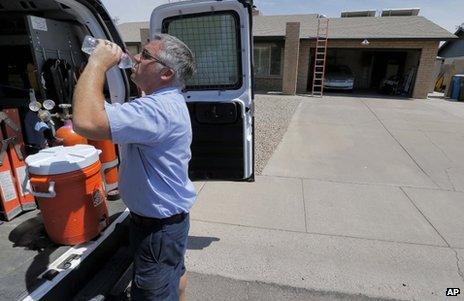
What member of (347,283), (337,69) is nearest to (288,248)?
(347,283)

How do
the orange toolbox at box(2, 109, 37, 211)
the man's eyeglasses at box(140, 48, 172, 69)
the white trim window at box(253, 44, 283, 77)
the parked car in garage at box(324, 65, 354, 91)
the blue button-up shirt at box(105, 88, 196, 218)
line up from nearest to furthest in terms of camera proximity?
the blue button-up shirt at box(105, 88, 196, 218)
the man's eyeglasses at box(140, 48, 172, 69)
the orange toolbox at box(2, 109, 37, 211)
the parked car in garage at box(324, 65, 354, 91)
the white trim window at box(253, 44, 283, 77)

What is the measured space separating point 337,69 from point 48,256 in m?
20.5

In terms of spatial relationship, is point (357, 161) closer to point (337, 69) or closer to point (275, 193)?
point (275, 193)

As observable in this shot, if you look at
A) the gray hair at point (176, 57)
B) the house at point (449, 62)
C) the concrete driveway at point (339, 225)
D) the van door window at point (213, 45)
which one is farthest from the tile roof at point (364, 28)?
the gray hair at point (176, 57)

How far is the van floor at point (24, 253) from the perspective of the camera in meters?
1.81

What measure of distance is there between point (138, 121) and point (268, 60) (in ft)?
59.7

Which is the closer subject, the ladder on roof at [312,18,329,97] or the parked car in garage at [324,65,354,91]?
the ladder on roof at [312,18,329,97]

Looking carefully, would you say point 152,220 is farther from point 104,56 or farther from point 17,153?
point 17,153

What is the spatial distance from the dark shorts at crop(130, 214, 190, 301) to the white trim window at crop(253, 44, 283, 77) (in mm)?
17680

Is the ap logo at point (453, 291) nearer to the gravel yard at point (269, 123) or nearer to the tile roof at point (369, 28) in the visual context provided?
the gravel yard at point (269, 123)

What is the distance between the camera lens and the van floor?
1.81 m

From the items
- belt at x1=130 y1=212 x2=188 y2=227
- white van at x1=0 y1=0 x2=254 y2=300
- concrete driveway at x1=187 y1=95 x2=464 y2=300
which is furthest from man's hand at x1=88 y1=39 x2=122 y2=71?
concrete driveway at x1=187 y1=95 x2=464 y2=300

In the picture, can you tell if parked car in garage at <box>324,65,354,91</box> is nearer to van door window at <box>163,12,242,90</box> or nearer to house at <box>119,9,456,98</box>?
house at <box>119,9,456,98</box>

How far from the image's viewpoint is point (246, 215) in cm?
424
